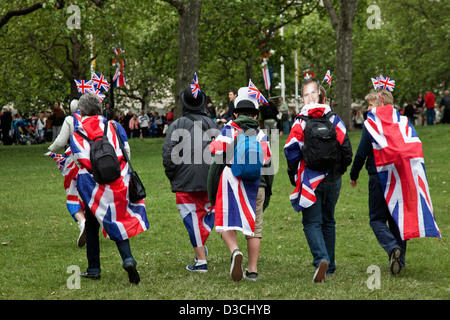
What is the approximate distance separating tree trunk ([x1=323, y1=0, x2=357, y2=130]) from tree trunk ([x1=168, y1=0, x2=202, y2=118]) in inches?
315

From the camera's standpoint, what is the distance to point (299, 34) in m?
36.4

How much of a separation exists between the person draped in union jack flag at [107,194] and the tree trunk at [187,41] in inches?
690

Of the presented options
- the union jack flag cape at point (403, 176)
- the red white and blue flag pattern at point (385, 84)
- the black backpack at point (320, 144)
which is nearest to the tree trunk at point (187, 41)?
the red white and blue flag pattern at point (385, 84)

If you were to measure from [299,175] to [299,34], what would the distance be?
30.1 meters

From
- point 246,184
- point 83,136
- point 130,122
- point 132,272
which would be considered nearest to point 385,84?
point 246,184

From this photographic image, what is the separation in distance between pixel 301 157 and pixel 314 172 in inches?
8.3

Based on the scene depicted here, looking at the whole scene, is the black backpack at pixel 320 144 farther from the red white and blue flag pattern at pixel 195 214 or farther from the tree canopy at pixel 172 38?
the tree canopy at pixel 172 38

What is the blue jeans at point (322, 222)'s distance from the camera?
6996 mm

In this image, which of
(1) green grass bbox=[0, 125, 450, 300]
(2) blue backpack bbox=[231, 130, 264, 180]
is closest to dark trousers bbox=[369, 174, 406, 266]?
(1) green grass bbox=[0, 125, 450, 300]

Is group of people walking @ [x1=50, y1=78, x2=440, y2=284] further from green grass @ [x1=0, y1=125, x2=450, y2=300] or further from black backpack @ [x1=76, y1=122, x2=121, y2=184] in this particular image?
green grass @ [x1=0, y1=125, x2=450, y2=300]

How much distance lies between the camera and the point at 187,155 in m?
7.76

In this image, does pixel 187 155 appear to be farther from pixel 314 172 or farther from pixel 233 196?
pixel 314 172

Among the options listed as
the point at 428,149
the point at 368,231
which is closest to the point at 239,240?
the point at 368,231

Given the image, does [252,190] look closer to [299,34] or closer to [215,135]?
[215,135]
